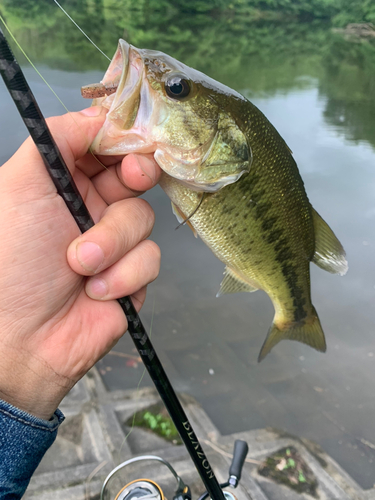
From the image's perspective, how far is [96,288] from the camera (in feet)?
3.57

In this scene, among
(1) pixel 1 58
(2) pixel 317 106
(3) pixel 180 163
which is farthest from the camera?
(2) pixel 317 106

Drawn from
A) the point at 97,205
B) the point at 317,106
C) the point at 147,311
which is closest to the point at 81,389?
the point at 147,311

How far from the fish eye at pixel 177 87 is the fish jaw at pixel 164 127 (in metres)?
0.02

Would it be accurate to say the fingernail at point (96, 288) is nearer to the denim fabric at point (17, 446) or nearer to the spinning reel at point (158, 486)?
the denim fabric at point (17, 446)

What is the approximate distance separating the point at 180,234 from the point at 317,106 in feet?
30.6

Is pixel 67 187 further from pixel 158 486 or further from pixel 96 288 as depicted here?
pixel 158 486

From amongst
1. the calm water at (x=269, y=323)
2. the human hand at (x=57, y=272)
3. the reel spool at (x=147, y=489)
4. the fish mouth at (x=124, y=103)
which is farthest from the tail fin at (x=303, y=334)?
the calm water at (x=269, y=323)

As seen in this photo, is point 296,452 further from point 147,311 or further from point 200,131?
point 200,131

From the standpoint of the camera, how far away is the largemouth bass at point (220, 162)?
1010mm

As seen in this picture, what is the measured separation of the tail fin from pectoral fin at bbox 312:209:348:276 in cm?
34

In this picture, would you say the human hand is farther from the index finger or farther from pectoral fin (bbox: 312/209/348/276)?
pectoral fin (bbox: 312/209/348/276)

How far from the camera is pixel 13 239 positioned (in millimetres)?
976

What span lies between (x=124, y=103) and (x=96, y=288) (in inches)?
22.4

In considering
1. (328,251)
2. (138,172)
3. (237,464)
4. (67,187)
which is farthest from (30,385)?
Result: (328,251)
